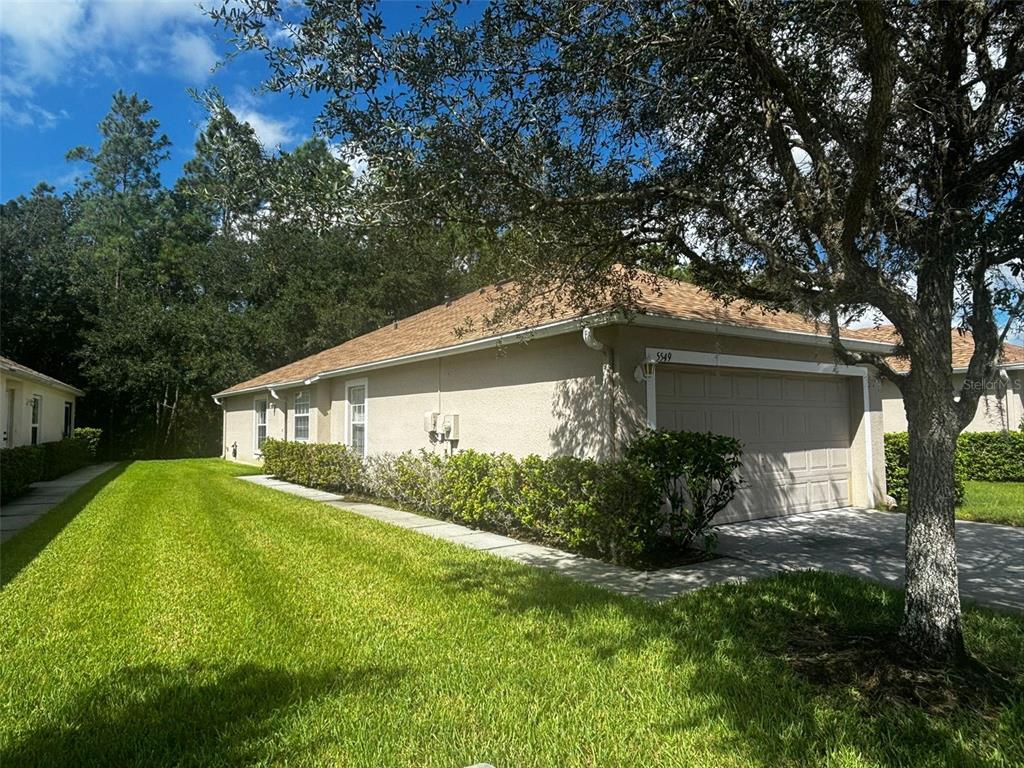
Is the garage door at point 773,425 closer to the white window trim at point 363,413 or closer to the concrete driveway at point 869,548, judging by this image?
the concrete driveway at point 869,548

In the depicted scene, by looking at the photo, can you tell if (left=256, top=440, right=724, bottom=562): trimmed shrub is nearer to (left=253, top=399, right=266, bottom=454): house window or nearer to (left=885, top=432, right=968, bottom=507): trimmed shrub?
(left=885, top=432, right=968, bottom=507): trimmed shrub

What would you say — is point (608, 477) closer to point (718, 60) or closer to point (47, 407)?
point (718, 60)

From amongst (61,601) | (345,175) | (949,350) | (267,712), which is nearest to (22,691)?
(267,712)

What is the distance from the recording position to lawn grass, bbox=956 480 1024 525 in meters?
9.27

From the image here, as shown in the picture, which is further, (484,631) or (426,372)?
(426,372)

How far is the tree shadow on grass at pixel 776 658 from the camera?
3023 mm

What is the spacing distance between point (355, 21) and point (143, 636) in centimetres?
475

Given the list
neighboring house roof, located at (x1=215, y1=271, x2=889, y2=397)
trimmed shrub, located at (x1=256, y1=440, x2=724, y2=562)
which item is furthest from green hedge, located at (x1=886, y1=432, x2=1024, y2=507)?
trimmed shrub, located at (x1=256, y1=440, x2=724, y2=562)

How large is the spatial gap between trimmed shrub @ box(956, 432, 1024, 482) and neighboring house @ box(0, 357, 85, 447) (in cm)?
2207

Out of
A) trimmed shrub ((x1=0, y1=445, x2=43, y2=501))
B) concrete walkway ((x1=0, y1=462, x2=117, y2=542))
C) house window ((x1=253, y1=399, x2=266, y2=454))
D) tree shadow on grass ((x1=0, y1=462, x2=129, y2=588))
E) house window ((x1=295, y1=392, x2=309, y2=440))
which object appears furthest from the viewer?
house window ((x1=253, y1=399, x2=266, y2=454))

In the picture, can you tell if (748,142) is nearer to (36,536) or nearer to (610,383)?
(610,383)

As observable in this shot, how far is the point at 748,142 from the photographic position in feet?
17.0

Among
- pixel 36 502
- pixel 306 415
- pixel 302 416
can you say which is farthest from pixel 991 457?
pixel 36 502

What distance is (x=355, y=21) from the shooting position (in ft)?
14.3
